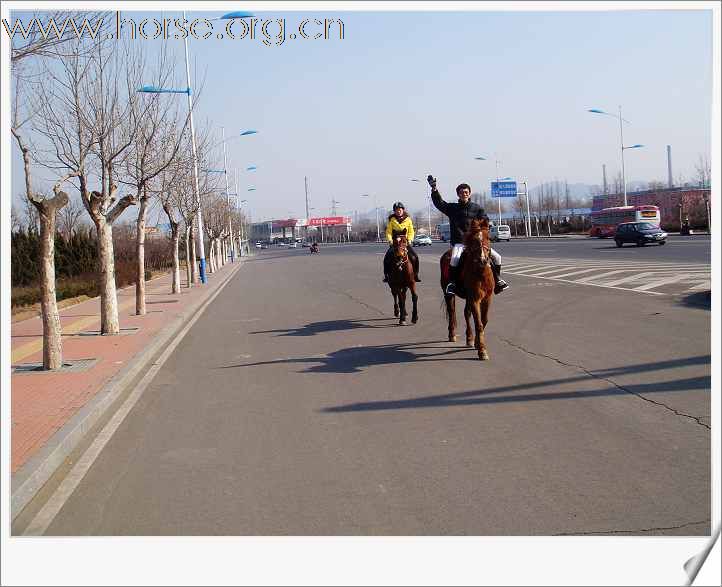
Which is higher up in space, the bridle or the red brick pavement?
the bridle

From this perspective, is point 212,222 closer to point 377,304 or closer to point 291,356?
point 377,304

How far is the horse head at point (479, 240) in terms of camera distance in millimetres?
11414

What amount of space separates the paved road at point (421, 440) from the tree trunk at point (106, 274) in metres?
3.06

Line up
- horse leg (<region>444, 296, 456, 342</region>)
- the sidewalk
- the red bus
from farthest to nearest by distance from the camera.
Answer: the red bus < horse leg (<region>444, 296, 456, 342</region>) < the sidewalk

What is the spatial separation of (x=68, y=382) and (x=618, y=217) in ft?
193

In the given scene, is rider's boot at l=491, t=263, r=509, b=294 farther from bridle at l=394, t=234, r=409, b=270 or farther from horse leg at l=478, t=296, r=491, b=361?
bridle at l=394, t=234, r=409, b=270

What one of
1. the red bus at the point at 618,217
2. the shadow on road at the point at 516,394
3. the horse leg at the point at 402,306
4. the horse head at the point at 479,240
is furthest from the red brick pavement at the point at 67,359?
the red bus at the point at 618,217

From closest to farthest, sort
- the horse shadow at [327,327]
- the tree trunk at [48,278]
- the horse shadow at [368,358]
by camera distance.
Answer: the horse shadow at [368,358] → the tree trunk at [48,278] → the horse shadow at [327,327]

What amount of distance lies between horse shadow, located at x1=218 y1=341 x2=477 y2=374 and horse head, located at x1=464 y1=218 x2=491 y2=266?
1522mm

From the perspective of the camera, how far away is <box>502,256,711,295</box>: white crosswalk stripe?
21.1m

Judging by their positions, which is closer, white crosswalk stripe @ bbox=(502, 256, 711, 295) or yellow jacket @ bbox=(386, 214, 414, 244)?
yellow jacket @ bbox=(386, 214, 414, 244)

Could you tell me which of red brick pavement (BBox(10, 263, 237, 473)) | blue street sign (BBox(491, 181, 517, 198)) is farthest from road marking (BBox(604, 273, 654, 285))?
blue street sign (BBox(491, 181, 517, 198))

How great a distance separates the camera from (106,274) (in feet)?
54.5

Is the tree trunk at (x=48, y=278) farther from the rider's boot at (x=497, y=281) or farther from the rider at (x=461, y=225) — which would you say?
the rider's boot at (x=497, y=281)
